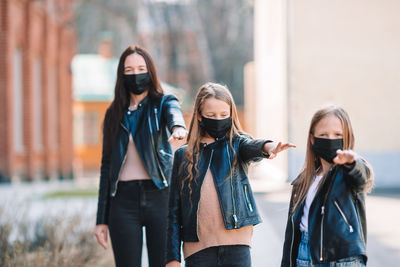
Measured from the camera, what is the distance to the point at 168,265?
10.9 ft

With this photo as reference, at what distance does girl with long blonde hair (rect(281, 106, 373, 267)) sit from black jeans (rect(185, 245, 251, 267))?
32 cm

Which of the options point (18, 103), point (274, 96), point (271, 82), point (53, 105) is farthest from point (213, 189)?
point (53, 105)

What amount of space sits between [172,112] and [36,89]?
19.3 meters

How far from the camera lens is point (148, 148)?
3.82 metres

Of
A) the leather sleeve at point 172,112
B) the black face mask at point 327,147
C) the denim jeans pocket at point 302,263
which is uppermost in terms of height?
the leather sleeve at point 172,112

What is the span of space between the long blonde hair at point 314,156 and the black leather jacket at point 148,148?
0.89 metres

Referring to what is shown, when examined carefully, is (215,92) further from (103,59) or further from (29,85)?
(103,59)

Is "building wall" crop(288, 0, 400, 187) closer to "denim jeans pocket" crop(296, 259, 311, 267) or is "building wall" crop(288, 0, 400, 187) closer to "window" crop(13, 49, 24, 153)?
"window" crop(13, 49, 24, 153)

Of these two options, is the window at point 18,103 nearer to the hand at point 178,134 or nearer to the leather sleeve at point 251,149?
the hand at point 178,134

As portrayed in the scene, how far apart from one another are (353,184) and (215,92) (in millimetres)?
983

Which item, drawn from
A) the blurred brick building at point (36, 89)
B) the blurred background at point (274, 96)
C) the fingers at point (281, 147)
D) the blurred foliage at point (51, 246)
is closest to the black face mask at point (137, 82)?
the fingers at point (281, 147)

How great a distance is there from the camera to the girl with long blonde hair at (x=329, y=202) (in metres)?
3.06

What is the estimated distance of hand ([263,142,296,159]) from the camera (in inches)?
119

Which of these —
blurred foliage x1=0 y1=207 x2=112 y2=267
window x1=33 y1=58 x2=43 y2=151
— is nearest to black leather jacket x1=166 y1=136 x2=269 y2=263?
blurred foliage x1=0 y1=207 x2=112 y2=267
